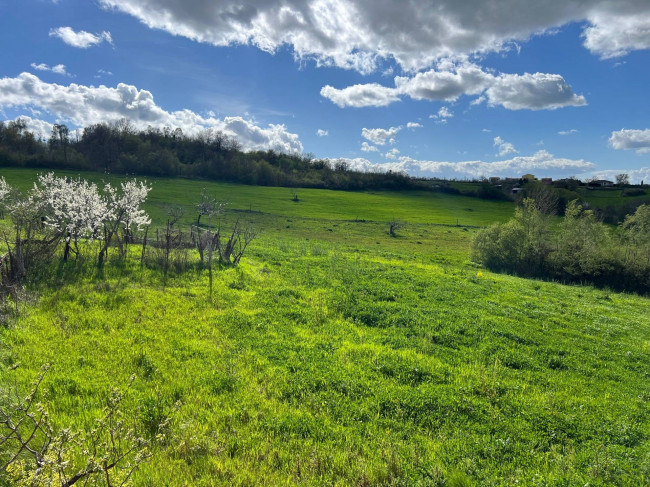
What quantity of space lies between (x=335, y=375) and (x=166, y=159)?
100898 mm

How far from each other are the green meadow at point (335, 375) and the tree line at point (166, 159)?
84.4 metres

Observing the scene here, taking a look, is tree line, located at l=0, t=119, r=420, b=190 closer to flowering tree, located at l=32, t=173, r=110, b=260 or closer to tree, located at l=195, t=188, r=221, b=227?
tree, located at l=195, t=188, r=221, b=227

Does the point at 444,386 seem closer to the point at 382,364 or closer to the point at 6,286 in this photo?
the point at 382,364

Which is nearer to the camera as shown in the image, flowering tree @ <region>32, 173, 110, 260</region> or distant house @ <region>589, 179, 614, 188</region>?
flowering tree @ <region>32, 173, 110, 260</region>

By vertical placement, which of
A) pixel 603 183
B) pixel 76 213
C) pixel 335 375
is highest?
pixel 603 183

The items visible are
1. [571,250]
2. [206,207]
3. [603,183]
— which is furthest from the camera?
[603,183]

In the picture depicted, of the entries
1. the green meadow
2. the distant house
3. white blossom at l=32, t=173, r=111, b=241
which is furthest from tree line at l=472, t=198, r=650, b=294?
the distant house

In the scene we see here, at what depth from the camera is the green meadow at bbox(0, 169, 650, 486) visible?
242 inches

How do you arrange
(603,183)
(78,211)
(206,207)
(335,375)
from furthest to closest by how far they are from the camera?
(603,183)
(206,207)
(78,211)
(335,375)

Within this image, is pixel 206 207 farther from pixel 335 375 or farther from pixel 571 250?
pixel 571 250

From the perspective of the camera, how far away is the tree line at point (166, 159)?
81.7 m

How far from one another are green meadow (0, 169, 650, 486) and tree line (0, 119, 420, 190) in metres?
84.4

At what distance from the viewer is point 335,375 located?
356 inches

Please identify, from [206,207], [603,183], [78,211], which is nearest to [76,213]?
[78,211]
